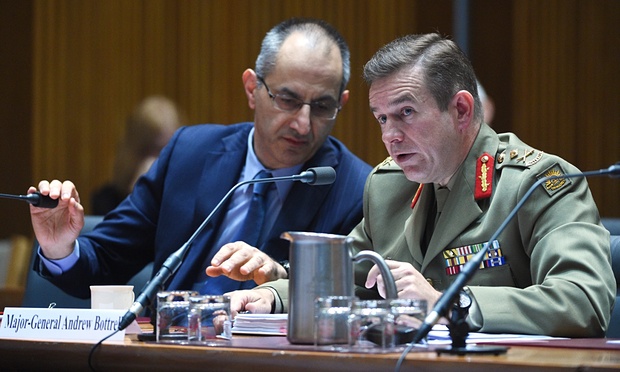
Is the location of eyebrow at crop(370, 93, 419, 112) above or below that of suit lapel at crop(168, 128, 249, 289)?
above

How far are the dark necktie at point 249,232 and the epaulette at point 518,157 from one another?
84 centimetres

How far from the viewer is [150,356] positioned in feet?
5.25

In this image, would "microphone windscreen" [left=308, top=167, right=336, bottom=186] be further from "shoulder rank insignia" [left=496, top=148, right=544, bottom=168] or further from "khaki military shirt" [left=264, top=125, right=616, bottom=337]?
"shoulder rank insignia" [left=496, top=148, right=544, bottom=168]

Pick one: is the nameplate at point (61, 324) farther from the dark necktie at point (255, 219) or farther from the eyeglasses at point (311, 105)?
the eyeglasses at point (311, 105)

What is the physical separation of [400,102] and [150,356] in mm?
957

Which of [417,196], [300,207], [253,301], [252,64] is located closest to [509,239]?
[417,196]

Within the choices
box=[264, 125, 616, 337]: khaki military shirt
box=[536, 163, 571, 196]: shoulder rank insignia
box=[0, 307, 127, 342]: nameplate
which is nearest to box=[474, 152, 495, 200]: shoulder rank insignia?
box=[264, 125, 616, 337]: khaki military shirt

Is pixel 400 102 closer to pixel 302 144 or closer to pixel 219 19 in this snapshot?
pixel 302 144

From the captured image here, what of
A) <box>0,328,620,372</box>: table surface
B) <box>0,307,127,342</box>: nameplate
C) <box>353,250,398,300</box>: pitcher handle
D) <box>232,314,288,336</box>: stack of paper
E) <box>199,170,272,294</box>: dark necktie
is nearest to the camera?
<box>0,328,620,372</box>: table surface

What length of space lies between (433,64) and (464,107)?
0.13 metres

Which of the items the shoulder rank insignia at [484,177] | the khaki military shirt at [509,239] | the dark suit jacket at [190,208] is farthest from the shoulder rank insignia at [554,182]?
the dark suit jacket at [190,208]

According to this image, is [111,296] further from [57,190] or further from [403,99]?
[403,99]

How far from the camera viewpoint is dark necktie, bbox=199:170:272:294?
2840mm

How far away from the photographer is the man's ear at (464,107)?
2328 mm
